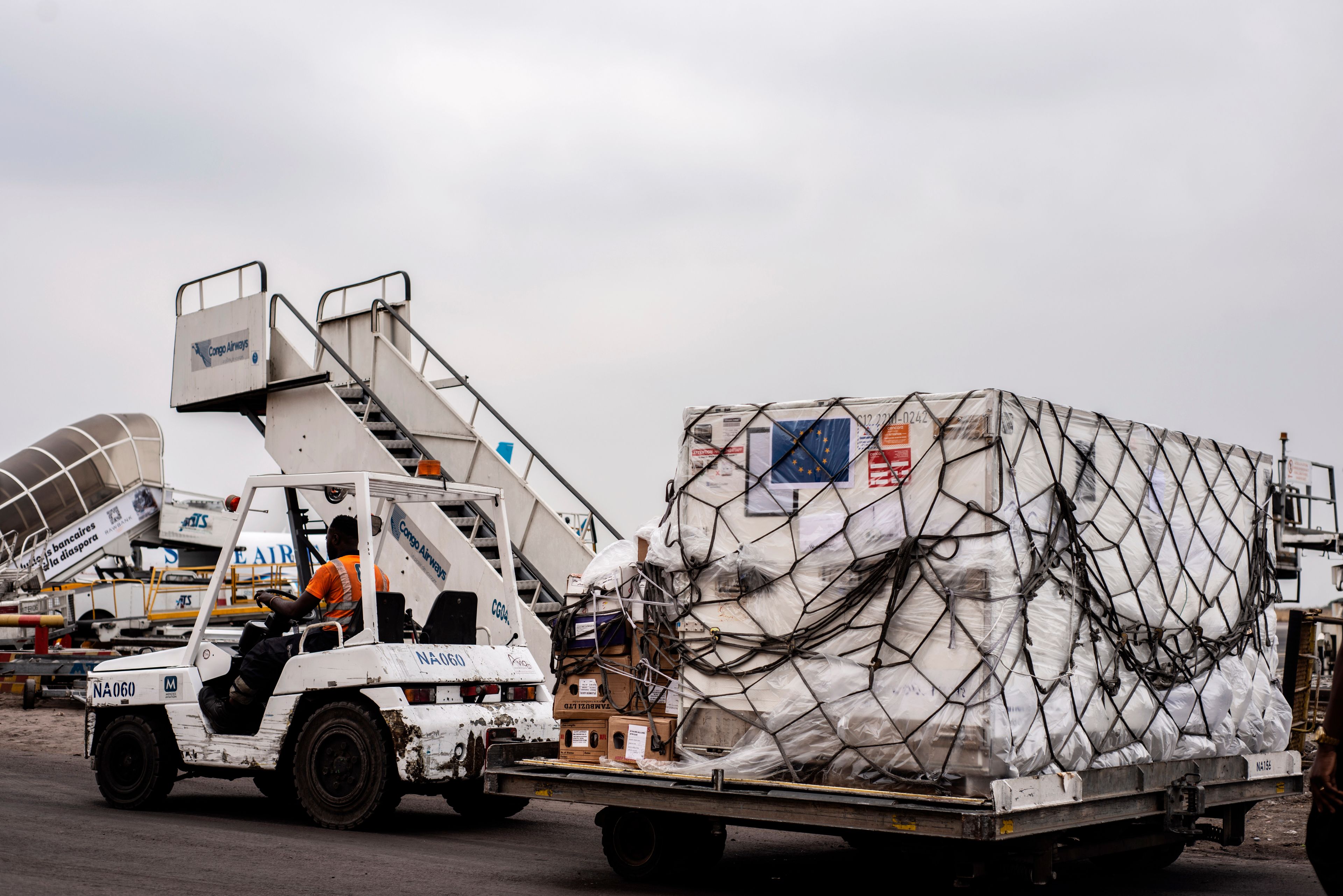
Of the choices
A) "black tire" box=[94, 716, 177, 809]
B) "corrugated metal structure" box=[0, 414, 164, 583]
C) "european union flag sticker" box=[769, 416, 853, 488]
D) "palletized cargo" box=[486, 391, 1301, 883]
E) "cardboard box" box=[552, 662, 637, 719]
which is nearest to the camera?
"palletized cargo" box=[486, 391, 1301, 883]

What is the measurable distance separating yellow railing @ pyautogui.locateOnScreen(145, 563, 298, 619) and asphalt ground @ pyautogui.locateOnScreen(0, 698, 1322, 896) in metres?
11.5

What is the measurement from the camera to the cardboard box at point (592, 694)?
722 centimetres

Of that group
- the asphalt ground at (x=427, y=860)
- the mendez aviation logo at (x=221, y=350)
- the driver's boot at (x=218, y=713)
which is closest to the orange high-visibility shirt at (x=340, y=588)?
the driver's boot at (x=218, y=713)

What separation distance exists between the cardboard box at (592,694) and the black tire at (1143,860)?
3089mm

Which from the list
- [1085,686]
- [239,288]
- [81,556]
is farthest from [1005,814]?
[81,556]

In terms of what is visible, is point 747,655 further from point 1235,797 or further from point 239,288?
point 239,288

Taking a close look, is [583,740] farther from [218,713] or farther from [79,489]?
[79,489]

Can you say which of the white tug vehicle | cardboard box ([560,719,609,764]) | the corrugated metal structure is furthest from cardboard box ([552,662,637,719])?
the corrugated metal structure

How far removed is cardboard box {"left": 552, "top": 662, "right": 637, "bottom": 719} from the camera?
7.22 metres

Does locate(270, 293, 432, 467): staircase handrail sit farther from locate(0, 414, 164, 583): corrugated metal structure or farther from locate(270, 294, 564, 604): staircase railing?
locate(0, 414, 164, 583): corrugated metal structure

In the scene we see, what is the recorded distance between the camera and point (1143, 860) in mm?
8125

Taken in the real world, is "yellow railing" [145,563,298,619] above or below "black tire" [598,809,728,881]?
above

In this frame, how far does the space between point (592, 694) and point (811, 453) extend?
185cm

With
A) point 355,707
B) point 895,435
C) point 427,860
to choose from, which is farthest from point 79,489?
point 895,435
